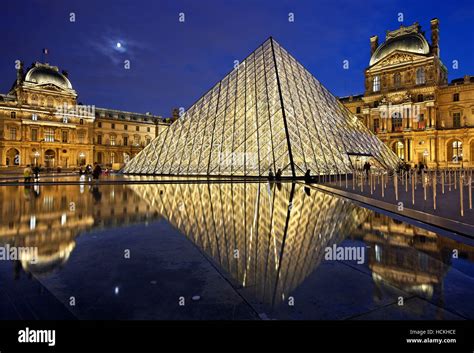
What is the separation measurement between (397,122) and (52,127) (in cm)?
5170

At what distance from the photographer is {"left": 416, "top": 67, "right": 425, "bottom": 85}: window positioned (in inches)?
1562

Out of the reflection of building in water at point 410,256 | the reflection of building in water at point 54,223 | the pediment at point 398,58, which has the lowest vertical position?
the reflection of building in water at point 410,256

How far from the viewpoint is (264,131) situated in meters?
17.6

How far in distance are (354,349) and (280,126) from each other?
1580cm

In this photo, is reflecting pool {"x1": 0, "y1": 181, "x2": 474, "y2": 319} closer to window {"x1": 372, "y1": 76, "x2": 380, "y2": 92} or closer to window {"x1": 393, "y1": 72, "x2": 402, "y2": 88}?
window {"x1": 393, "y1": 72, "x2": 402, "y2": 88}

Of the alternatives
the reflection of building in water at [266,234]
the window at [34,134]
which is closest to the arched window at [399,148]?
the reflection of building in water at [266,234]

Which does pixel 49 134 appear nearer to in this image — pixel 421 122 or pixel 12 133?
pixel 12 133

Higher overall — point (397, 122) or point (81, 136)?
point (81, 136)

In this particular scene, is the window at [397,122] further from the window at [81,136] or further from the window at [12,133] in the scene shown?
the window at [12,133]

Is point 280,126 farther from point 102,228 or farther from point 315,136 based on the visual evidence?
point 102,228

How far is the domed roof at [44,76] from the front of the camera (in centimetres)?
4544

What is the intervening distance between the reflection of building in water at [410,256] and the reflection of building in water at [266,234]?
48 centimetres

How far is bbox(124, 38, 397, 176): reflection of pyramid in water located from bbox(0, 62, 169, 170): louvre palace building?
27.5 metres

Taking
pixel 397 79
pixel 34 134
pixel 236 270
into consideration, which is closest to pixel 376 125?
pixel 397 79
